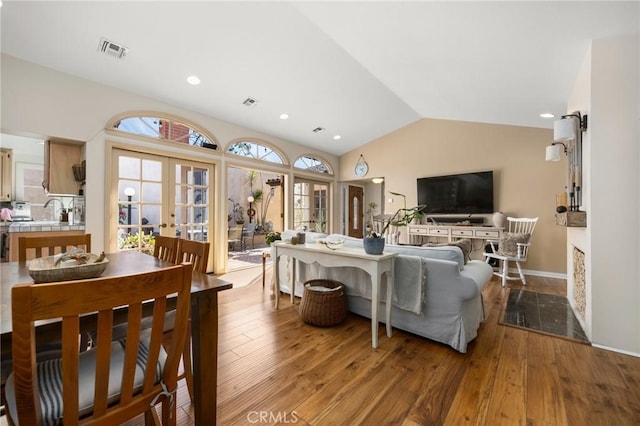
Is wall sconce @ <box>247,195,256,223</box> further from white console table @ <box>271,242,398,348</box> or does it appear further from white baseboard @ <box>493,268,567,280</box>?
white baseboard @ <box>493,268,567,280</box>

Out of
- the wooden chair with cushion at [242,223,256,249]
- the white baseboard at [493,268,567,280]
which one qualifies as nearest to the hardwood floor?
the white baseboard at [493,268,567,280]

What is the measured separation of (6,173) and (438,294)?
661cm

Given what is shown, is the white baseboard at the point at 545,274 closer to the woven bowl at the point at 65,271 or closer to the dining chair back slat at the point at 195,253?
the dining chair back slat at the point at 195,253

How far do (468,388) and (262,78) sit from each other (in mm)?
3791

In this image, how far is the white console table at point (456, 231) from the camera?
4709mm

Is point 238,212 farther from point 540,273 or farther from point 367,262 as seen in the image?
point 540,273

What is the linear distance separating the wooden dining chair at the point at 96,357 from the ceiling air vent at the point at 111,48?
2.95 meters

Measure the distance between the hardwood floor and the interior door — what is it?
5.46 metres

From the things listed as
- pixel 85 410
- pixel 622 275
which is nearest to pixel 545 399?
pixel 622 275

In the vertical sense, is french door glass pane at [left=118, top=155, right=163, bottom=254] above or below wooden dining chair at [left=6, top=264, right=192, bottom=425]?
above

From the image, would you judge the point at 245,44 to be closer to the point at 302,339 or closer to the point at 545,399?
the point at 302,339

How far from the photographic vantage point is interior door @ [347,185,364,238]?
7895mm

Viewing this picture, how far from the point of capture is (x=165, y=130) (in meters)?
3.99

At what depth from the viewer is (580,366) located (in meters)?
1.94
